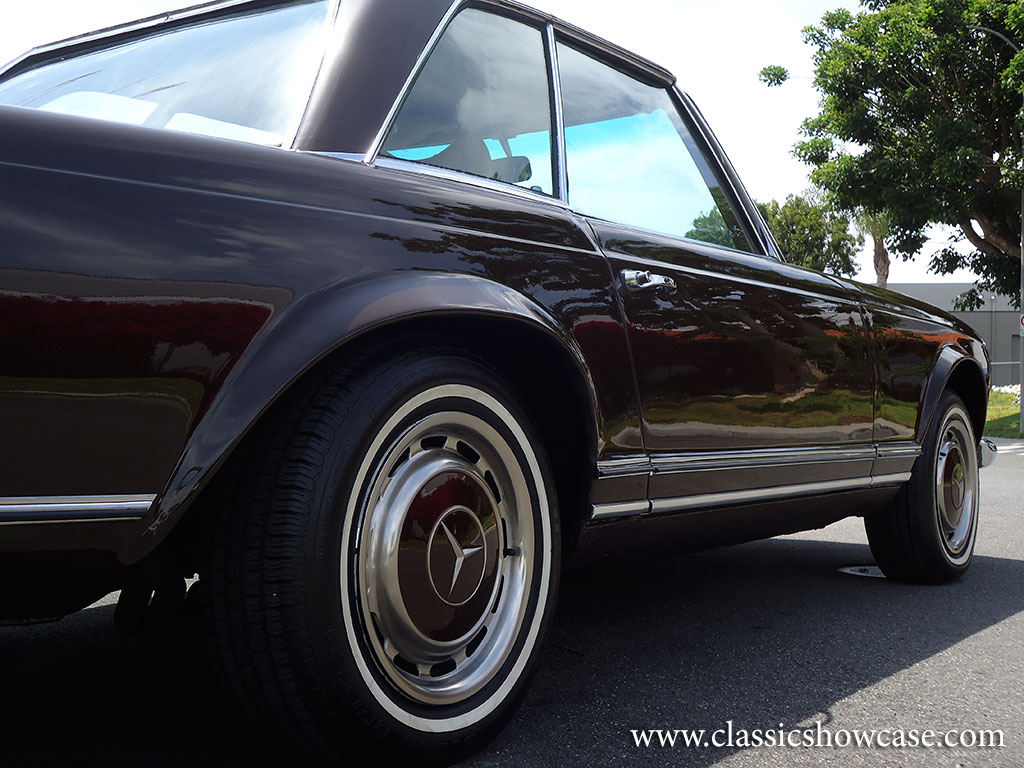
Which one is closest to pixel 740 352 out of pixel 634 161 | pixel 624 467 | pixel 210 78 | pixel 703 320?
pixel 703 320

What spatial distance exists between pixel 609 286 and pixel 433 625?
87 centimetres

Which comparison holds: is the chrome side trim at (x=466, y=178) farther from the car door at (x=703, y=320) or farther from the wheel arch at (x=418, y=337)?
the wheel arch at (x=418, y=337)

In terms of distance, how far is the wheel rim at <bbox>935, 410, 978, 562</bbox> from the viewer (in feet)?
12.8

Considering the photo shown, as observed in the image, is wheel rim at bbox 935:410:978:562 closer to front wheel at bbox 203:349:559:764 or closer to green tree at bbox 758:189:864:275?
front wheel at bbox 203:349:559:764

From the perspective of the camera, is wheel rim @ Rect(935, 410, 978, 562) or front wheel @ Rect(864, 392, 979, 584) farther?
wheel rim @ Rect(935, 410, 978, 562)

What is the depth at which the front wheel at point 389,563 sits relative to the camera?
5.17 feet

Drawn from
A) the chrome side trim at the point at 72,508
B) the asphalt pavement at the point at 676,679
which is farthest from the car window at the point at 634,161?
the chrome side trim at the point at 72,508

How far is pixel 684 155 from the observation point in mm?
3111

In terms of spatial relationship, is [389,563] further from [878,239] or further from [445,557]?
[878,239]

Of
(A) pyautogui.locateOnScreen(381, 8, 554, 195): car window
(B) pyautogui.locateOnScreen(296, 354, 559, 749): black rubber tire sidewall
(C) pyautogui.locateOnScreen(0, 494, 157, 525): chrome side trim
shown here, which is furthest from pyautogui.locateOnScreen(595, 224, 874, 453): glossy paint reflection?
(C) pyautogui.locateOnScreen(0, 494, 157, 525): chrome side trim

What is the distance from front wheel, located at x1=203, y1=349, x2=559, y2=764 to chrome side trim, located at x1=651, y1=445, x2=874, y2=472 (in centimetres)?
44

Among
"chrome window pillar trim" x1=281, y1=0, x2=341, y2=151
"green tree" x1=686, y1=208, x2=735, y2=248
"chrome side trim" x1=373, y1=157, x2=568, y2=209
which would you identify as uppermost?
"chrome window pillar trim" x1=281, y1=0, x2=341, y2=151

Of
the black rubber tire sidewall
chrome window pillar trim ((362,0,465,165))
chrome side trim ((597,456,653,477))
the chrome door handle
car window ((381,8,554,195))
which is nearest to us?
the black rubber tire sidewall

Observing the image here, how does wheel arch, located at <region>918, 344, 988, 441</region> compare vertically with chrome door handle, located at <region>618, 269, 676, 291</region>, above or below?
below
